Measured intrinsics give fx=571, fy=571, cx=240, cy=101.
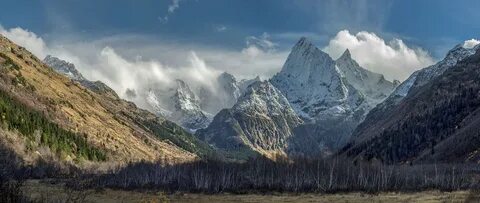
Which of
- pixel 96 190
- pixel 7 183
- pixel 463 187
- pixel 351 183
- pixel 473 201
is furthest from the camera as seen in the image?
pixel 351 183

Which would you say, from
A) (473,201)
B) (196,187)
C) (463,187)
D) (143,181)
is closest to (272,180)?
(196,187)

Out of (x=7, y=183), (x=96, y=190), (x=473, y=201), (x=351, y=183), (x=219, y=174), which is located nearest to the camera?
(x=7, y=183)

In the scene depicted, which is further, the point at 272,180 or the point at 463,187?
the point at 272,180

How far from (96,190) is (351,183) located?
83.3 meters

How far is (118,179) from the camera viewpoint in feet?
596

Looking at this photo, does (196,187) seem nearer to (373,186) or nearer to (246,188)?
(246,188)

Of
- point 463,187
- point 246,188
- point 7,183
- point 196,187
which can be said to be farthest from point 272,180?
point 7,183

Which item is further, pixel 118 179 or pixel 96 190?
pixel 118 179

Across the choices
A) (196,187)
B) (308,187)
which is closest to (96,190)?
(196,187)

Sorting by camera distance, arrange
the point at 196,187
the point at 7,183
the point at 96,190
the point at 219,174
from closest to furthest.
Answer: the point at 7,183 < the point at 96,190 < the point at 196,187 < the point at 219,174

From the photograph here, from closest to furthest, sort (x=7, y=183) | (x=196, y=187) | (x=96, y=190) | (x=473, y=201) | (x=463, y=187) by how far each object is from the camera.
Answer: (x=7, y=183), (x=473, y=201), (x=96, y=190), (x=463, y=187), (x=196, y=187)

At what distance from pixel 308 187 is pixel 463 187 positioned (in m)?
41.8

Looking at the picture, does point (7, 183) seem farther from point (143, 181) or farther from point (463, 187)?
point (143, 181)

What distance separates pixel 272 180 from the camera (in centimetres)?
17962
